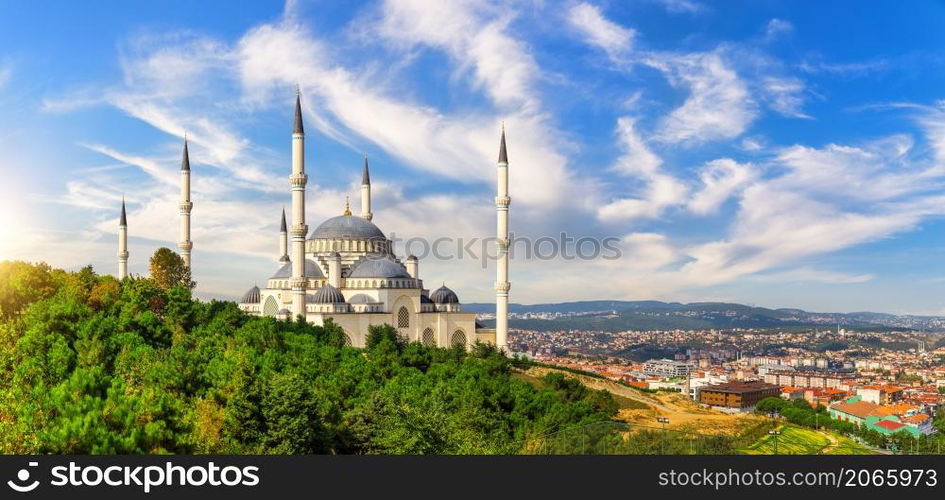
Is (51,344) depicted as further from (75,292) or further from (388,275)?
(388,275)

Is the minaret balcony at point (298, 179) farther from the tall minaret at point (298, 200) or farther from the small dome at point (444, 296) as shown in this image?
the small dome at point (444, 296)

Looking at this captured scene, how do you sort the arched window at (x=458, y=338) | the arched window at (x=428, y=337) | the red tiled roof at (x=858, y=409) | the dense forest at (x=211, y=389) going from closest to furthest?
the dense forest at (x=211, y=389), the arched window at (x=428, y=337), the arched window at (x=458, y=338), the red tiled roof at (x=858, y=409)

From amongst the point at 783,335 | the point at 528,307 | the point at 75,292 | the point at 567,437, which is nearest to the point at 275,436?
the point at 567,437

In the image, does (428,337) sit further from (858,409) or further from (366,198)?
(858,409)

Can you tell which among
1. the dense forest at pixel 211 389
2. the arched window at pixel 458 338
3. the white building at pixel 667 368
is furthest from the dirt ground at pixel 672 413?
the white building at pixel 667 368

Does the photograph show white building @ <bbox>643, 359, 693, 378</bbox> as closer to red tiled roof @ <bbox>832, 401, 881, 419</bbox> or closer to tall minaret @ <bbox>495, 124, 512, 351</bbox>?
red tiled roof @ <bbox>832, 401, 881, 419</bbox>

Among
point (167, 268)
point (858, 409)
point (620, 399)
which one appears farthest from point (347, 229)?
point (858, 409)

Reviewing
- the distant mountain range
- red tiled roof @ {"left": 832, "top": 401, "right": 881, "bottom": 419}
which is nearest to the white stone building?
red tiled roof @ {"left": 832, "top": 401, "right": 881, "bottom": 419}
